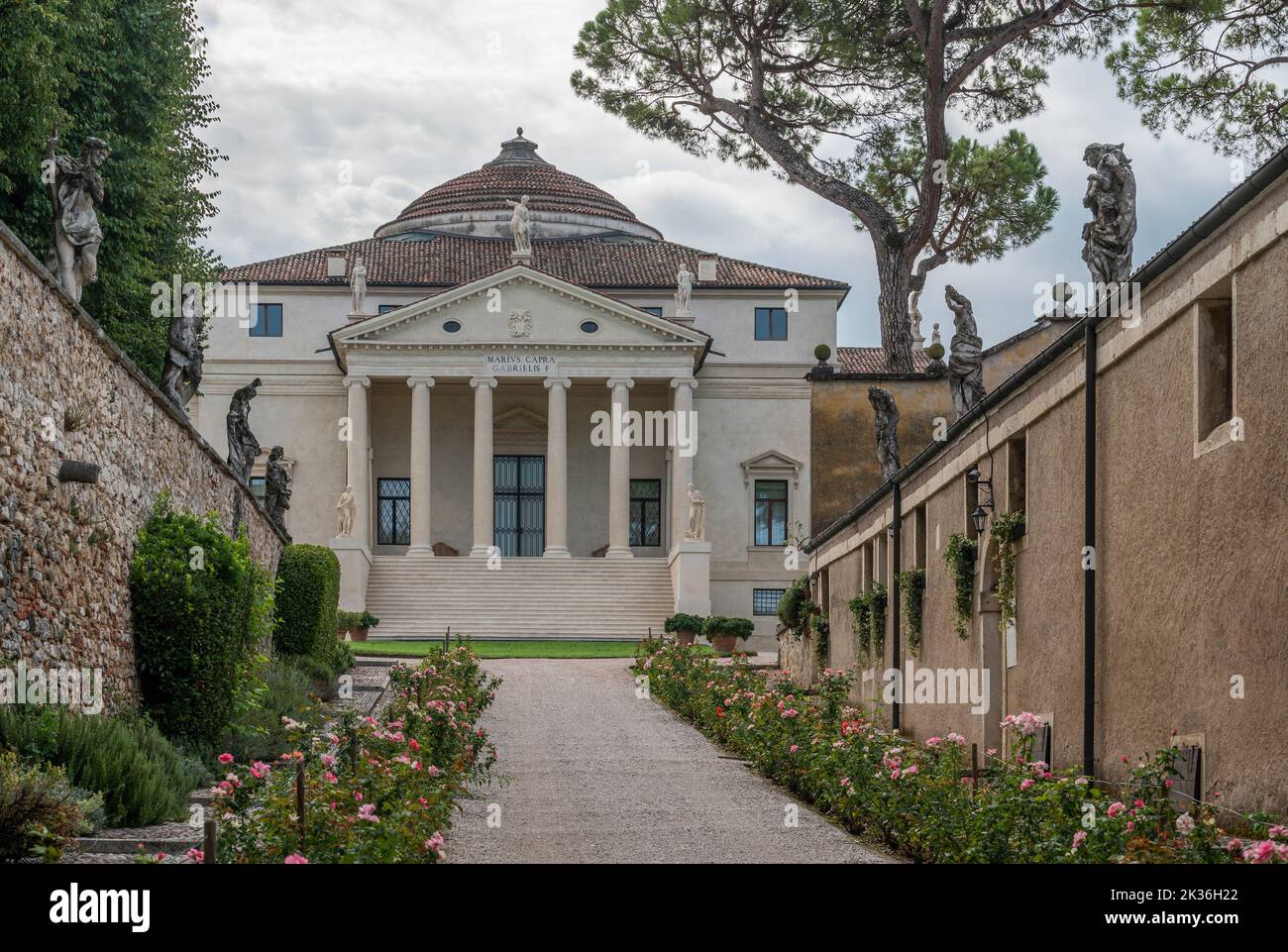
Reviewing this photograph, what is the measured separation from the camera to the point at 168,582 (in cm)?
1662

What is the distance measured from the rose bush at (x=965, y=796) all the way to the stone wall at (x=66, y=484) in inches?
256

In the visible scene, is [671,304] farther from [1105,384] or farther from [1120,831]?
[1120,831]

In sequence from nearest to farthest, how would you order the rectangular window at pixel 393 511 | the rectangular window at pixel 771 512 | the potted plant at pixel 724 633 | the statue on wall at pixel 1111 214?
the statue on wall at pixel 1111 214 < the potted plant at pixel 724 633 < the rectangular window at pixel 393 511 < the rectangular window at pixel 771 512

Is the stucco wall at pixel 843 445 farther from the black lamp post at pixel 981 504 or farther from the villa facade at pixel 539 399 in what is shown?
the black lamp post at pixel 981 504

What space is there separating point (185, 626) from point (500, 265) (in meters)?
45.5

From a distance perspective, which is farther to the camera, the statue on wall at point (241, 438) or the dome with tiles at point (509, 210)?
the dome with tiles at point (509, 210)

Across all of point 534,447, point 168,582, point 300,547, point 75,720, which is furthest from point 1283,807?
point 534,447

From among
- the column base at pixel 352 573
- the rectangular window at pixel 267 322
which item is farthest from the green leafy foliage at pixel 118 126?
the rectangular window at pixel 267 322

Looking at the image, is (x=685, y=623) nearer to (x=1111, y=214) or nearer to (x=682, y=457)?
(x=682, y=457)

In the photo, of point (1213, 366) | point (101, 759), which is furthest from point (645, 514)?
point (1213, 366)

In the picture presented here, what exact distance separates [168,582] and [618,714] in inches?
377

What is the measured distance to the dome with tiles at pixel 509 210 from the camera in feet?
224
